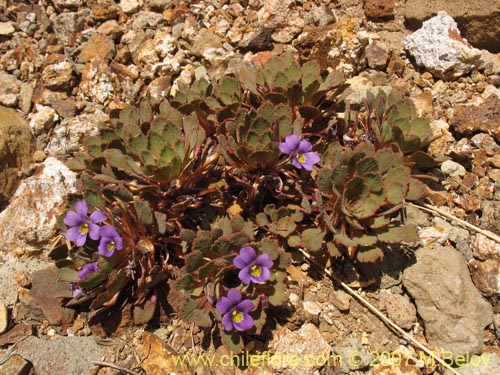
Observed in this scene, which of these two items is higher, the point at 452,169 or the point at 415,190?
the point at 415,190

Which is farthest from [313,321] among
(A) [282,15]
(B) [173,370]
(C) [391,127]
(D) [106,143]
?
(A) [282,15]

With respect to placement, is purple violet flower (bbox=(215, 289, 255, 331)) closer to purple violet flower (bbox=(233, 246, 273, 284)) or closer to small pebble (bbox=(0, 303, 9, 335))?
purple violet flower (bbox=(233, 246, 273, 284))

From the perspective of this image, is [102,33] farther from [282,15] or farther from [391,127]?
[391,127]

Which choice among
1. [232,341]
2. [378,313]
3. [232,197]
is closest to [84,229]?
[232,197]

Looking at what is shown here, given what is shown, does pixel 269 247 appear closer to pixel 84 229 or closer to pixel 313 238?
pixel 313 238

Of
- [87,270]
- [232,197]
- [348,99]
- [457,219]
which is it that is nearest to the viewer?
[87,270]

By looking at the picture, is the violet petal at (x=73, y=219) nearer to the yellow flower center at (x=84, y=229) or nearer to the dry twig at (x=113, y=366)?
the yellow flower center at (x=84, y=229)

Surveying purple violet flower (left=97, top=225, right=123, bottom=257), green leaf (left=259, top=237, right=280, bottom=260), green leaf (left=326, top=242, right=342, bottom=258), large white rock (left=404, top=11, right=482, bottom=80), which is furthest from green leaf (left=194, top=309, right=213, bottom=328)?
large white rock (left=404, top=11, right=482, bottom=80)
